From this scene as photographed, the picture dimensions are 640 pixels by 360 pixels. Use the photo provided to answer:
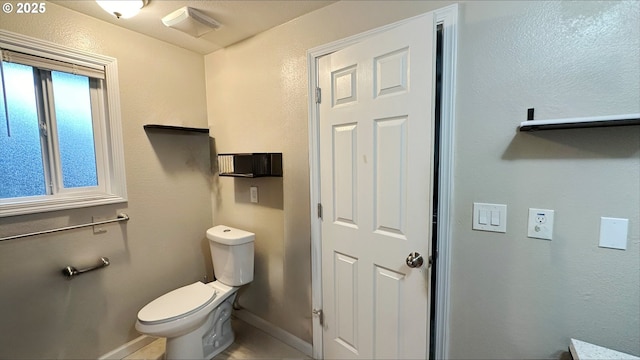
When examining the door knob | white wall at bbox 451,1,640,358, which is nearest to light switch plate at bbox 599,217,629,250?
white wall at bbox 451,1,640,358

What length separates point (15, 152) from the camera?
152 cm

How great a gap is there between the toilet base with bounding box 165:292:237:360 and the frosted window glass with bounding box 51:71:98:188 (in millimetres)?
1246

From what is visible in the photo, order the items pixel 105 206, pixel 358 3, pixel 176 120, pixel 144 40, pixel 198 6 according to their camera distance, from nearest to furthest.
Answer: pixel 358 3 < pixel 198 6 < pixel 105 206 < pixel 144 40 < pixel 176 120

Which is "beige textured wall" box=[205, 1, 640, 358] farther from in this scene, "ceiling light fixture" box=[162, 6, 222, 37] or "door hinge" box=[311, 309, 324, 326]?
"ceiling light fixture" box=[162, 6, 222, 37]

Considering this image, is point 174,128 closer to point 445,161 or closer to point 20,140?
point 20,140

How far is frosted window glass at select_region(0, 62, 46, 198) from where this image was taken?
4.84ft

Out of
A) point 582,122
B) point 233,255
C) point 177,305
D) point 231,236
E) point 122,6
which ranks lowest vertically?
point 177,305

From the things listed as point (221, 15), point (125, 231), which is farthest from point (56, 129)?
point (221, 15)

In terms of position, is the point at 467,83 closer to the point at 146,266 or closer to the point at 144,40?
the point at 144,40

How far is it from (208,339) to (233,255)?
0.60m

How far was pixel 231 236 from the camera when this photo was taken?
76.7 inches

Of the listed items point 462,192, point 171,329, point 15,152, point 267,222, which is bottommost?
point 171,329

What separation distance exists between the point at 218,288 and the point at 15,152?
1.48 m

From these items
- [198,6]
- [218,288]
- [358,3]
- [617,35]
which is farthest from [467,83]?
[218,288]
